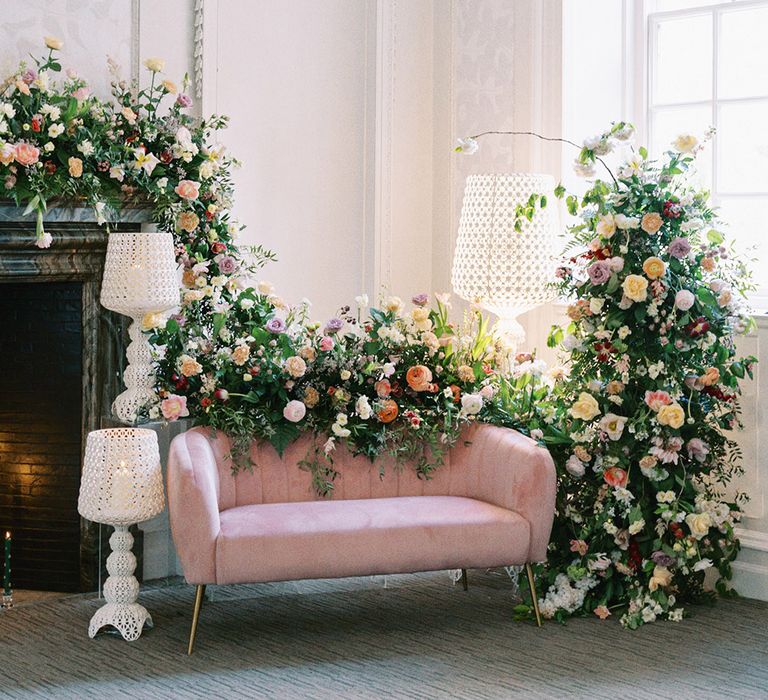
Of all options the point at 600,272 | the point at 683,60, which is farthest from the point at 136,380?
the point at 683,60

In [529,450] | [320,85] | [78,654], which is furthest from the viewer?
[320,85]

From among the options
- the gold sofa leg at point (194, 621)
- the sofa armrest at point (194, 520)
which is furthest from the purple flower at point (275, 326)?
the gold sofa leg at point (194, 621)

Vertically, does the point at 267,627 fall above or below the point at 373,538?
below

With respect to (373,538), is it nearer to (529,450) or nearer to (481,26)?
(529,450)

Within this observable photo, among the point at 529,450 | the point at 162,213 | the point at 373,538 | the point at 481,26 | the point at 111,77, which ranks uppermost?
the point at 481,26

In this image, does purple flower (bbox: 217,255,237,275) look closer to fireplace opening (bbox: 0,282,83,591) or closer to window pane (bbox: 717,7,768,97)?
fireplace opening (bbox: 0,282,83,591)

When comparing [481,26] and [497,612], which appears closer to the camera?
[497,612]

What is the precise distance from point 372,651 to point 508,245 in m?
1.63

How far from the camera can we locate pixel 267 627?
3904mm

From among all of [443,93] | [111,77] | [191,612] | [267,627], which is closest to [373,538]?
[267,627]

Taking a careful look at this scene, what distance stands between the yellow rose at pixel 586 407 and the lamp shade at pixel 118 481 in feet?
4.79

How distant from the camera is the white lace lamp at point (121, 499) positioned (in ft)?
12.1

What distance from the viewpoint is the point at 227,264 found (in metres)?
4.29

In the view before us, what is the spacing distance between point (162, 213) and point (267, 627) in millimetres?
1556
